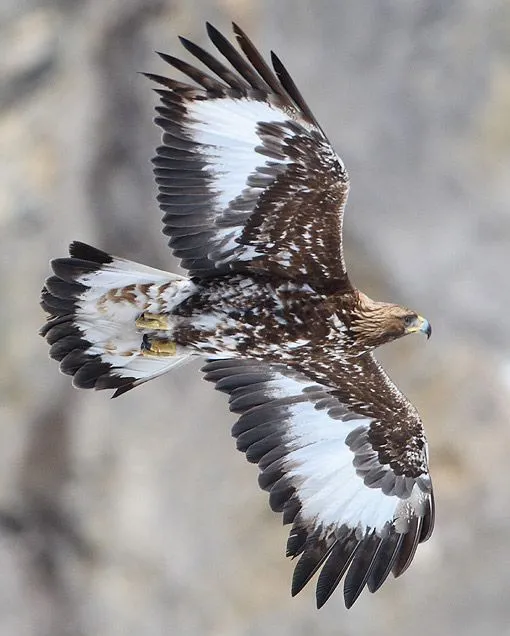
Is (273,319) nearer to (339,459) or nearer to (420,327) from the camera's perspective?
(420,327)

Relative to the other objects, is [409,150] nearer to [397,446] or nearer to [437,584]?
[397,446]

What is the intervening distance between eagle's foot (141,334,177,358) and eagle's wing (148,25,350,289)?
369 millimetres

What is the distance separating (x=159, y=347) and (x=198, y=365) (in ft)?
6.25

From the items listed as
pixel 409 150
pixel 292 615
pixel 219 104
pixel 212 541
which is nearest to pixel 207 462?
pixel 212 541

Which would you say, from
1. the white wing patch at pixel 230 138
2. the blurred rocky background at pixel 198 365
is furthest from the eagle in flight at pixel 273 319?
the blurred rocky background at pixel 198 365

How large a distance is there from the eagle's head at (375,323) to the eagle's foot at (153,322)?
0.81 m

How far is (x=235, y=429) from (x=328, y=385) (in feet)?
1.63

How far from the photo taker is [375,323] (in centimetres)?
377

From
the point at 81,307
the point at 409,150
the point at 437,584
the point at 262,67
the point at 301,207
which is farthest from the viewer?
the point at 409,150

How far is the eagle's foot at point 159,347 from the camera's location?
389 cm

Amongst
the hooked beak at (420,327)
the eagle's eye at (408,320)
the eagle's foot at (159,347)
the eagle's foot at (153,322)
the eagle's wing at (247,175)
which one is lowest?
the hooked beak at (420,327)

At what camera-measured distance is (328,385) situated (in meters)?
4.17

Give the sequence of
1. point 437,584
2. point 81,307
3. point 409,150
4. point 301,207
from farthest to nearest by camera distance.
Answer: point 409,150 < point 437,584 < point 81,307 < point 301,207

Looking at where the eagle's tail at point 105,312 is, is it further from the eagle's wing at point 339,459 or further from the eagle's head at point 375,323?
the eagle's head at point 375,323
